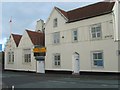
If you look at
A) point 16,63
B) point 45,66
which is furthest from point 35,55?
point 16,63

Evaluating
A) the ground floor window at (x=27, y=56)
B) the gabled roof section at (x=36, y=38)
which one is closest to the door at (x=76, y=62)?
the gabled roof section at (x=36, y=38)

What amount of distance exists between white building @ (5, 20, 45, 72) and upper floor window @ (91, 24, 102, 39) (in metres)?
11.0

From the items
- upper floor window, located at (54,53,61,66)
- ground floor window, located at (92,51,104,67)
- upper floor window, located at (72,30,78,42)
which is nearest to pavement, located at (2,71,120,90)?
ground floor window, located at (92,51,104,67)

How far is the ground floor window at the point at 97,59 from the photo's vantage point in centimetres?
2453

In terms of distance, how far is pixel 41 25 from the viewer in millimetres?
42688

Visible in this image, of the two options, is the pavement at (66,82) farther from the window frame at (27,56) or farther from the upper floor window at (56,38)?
the window frame at (27,56)

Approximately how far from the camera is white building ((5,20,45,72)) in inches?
1328

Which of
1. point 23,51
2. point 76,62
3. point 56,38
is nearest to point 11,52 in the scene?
point 23,51

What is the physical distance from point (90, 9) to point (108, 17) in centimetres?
531

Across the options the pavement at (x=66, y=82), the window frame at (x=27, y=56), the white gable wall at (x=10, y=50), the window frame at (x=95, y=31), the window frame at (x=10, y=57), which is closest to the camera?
the pavement at (x=66, y=82)

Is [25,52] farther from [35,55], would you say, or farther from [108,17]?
[108,17]

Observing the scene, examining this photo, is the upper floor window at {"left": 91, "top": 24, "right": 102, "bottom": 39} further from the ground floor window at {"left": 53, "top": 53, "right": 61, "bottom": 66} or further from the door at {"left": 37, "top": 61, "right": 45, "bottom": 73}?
the door at {"left": 37, "top": 61, "right": 45, "bottom": 73}

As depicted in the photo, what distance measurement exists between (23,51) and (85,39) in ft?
43.2

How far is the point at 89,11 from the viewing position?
93.2ft
